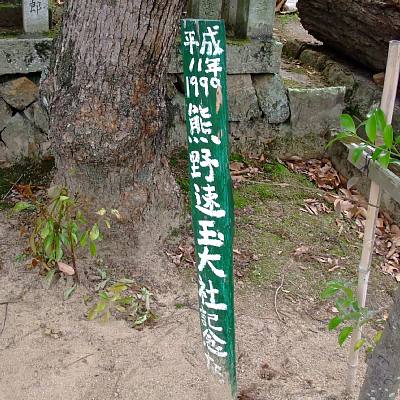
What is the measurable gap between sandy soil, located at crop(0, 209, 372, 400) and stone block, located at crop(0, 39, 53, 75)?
129cm

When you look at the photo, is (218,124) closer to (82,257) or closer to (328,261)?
(82,257)

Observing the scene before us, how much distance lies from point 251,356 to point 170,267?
73 cm

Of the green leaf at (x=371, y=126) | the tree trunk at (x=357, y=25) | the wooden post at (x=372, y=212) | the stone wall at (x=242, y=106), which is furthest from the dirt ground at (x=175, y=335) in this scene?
the tree trunk at (x=357, y=25)

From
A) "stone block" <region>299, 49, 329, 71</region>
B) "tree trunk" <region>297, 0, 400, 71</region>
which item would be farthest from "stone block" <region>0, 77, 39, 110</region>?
"stone block" <region>299, 49, 329, 71</region>

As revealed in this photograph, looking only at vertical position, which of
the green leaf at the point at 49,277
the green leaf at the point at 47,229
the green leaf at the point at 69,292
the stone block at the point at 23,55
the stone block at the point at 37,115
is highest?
the stone block at the point at 23,55

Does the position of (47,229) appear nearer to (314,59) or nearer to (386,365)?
(386,365)

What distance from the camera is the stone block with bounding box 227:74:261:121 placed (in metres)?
4.31

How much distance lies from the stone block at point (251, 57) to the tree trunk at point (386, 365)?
266cm

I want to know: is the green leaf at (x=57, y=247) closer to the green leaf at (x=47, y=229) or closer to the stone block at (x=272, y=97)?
the green leaf at (x=47, y=229)

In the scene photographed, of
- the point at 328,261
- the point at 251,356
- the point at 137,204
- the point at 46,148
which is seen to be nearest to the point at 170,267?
the point at 137,204

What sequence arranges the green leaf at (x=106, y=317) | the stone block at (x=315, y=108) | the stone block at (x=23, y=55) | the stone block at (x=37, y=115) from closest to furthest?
the green leaf at (x=106, y=317)
the stone block at (x=23, y=55)
the stone block at (x=37, y=115)
the stone block at (x=315, y=108)

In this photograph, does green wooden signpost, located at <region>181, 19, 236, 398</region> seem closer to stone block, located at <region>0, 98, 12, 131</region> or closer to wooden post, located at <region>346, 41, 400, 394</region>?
wooden post, located at <region>346, 41, 400, 394</region>

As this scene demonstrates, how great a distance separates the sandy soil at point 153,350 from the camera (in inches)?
101

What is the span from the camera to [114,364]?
2.68 m
